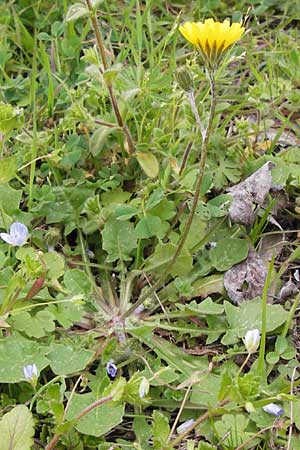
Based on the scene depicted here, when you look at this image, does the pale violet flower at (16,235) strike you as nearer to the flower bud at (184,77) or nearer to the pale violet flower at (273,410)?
the flower bud at (184,77)

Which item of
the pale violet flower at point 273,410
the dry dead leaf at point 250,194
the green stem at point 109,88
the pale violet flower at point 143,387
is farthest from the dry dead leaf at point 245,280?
the pale violet flower at point 143,387

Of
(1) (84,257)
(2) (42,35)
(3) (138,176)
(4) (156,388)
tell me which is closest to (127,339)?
(4) (156,388)

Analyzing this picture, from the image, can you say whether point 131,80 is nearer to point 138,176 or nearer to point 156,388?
point 138,176

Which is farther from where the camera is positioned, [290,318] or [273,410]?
[290,318]

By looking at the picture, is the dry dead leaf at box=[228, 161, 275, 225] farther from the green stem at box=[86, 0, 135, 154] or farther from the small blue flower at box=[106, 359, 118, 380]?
the small blue flower at box=[106, 359, 118, 380]

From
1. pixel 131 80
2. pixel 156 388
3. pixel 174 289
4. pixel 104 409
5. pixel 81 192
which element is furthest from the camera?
pixel 131 80

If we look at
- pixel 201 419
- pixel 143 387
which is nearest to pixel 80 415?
pixel 143 387

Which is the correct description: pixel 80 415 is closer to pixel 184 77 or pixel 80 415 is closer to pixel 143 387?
pixel 143 387
